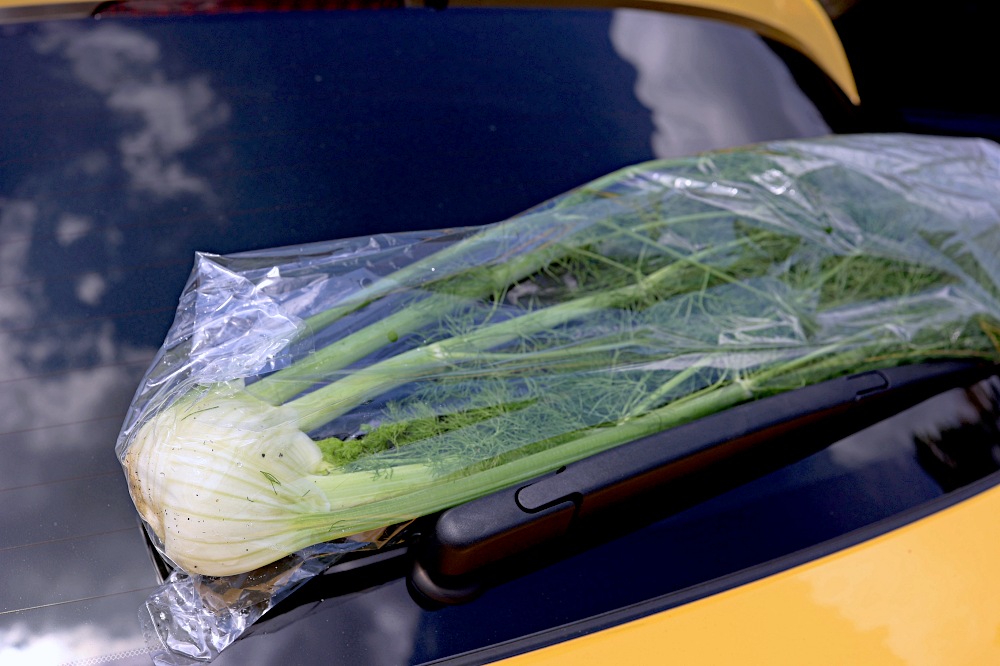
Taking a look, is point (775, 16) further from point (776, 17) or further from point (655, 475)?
point (655, 475)

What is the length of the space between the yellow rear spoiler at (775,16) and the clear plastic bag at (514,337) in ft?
1.76

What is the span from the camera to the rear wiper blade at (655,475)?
1.20 meters

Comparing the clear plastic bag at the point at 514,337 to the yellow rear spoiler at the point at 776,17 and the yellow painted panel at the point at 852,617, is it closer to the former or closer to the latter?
the yellow painted panel at the point at 852,617

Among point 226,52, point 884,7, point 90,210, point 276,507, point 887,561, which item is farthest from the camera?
point 884,7

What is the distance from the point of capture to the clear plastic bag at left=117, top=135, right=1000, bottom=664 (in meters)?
1.17

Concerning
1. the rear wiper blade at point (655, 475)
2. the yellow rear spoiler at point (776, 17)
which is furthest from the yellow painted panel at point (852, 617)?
the yellow rear spoiler at point (776, 17)

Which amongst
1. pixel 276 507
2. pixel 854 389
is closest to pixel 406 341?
pixel 276 507

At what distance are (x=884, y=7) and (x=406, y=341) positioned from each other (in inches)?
130

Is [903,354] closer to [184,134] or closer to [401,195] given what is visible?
[401,195]

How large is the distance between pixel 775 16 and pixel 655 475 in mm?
1674

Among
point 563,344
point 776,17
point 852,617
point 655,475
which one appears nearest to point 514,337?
point 563,344

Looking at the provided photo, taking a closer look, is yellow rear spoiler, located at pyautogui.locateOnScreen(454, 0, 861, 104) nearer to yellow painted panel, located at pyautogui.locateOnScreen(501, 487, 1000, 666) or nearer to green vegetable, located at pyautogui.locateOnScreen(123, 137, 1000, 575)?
green vegetable, located at pyautogui.locateOnScreen(123, 137, 1000, 575)

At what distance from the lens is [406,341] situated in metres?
1.37

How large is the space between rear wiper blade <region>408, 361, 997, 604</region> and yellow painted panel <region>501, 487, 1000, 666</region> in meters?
0.18
